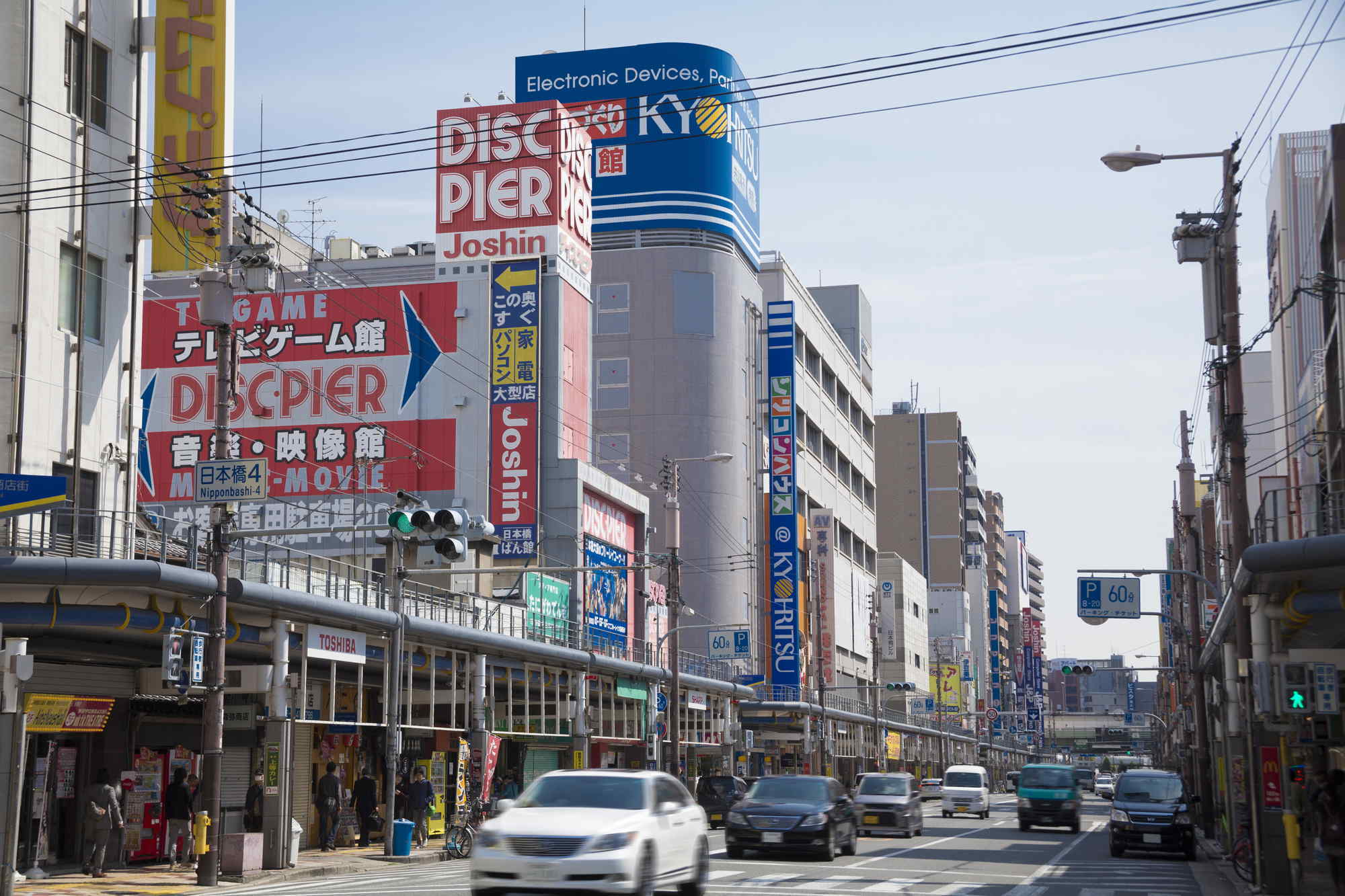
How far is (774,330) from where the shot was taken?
290ft

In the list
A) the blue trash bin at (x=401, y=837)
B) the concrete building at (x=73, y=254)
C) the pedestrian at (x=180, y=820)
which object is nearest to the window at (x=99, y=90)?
the concrete building at (x=73, y=254)

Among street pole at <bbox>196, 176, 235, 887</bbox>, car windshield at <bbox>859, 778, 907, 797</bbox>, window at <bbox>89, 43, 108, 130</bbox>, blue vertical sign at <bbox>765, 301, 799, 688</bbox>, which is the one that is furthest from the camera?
blue vertical sign at <bbox>765, 301, 799, 688</bbox>

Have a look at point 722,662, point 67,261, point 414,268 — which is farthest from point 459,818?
point 722,662

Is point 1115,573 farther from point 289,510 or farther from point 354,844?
point 289,510

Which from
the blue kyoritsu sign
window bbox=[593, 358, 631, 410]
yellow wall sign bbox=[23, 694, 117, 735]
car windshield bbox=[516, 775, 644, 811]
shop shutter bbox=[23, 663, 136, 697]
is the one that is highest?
the blue kyoritsu sign

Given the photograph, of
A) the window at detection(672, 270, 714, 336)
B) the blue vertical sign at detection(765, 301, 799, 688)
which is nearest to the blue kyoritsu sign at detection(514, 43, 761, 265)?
the window at detection(672, 270, 714, 336)

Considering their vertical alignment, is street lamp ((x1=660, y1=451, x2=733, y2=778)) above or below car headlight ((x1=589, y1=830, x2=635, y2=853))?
above

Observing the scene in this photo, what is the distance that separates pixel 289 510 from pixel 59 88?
28.9 m

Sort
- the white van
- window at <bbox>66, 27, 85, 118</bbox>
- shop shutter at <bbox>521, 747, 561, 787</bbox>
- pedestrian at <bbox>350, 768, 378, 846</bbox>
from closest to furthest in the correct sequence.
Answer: window at <bbox>66, 27, 85, 118</bbox> → pedestrian at <bbox>350, 768, 378, 846</bbox> → shop shutter at <bbox>521, 747, 561, 787</bbox> → the white van

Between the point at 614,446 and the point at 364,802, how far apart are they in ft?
167

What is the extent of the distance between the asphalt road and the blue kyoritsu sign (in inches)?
2025

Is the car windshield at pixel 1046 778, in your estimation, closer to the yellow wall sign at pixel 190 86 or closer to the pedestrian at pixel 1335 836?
the pedestrian at pixel 1335 836

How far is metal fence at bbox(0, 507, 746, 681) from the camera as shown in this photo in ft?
87.7

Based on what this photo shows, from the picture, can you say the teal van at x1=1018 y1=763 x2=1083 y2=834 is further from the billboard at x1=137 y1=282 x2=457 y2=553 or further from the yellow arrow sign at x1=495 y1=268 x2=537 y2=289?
the yellow arrow sign at x1=495 y1=268 x2=537 y2=289
